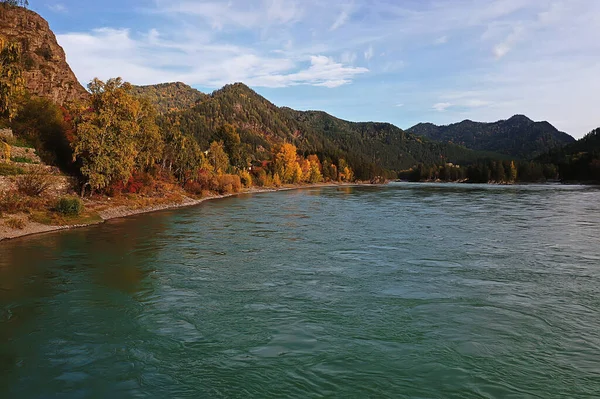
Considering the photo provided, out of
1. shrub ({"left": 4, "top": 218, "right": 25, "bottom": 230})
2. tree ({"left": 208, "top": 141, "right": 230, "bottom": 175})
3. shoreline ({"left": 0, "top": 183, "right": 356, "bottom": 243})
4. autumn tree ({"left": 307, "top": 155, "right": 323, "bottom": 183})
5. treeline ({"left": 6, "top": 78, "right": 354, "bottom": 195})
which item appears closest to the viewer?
shoreline ({"left": 0, "top": 183, "right": 356, "bottom": 243})

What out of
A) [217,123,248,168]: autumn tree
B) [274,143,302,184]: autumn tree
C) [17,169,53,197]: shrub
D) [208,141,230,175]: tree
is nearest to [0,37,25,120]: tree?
[17,169,53,197]: shrub

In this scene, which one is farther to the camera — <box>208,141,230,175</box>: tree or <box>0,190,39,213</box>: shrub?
<box>208,141,230,175</box>: tree

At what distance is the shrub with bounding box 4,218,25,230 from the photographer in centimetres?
3275

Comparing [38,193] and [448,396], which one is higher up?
[38,193]

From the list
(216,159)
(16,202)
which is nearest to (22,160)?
(16,202)

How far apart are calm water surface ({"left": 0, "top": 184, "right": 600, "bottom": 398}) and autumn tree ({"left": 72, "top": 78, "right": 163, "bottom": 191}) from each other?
2135cm

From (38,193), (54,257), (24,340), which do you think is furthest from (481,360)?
(38,193)

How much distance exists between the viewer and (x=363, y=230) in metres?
38.2

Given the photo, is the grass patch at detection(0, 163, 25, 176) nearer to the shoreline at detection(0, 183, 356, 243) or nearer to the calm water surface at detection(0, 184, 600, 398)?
the shoreline at detection(0, 183, 356, 243)

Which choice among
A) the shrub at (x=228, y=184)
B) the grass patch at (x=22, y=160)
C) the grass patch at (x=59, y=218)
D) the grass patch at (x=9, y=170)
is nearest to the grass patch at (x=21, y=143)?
the grass patch at (x=22, y=160)

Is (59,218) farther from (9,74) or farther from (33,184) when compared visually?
(9,74)

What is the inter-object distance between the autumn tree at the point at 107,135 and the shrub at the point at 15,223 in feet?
48.1

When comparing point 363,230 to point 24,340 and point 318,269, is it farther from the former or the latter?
point 24,340

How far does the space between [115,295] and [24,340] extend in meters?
4.97
